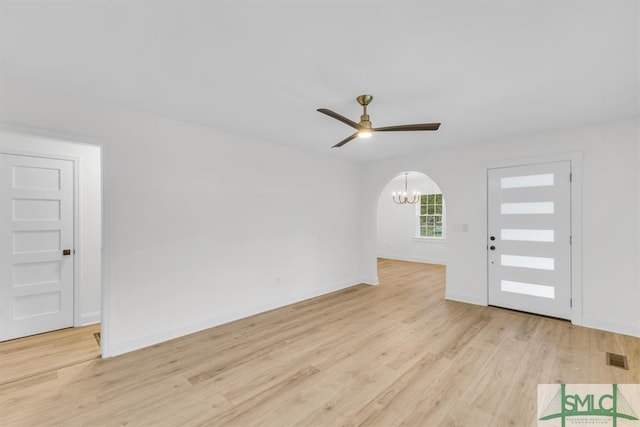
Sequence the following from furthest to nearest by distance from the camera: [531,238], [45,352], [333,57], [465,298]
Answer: [465,298], [531,238], [45,352], [333,57]

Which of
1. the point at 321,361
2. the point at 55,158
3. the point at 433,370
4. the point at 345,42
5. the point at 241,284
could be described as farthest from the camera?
the point at 241,284

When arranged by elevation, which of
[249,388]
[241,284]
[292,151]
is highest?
[292,151]

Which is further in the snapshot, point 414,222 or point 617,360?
point 414,222

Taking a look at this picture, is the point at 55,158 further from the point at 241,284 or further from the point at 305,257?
the point at 305,257

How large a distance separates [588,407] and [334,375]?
1899 millimetres

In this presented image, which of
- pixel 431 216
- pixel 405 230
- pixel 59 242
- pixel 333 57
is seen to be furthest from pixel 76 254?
pixel 431 216

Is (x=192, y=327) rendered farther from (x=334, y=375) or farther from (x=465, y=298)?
(x=465, y=298)

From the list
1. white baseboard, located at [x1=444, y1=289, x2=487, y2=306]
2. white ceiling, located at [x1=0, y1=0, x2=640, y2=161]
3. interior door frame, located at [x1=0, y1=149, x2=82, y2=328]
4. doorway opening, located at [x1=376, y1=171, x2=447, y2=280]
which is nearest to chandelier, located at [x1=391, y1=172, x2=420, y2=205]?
doorway opening, located at [x1=376, y1=171, x2=447, y2=280]

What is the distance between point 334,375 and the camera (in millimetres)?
2469

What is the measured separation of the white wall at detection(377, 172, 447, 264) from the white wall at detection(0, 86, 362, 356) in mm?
4418

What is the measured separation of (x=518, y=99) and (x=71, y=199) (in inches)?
209

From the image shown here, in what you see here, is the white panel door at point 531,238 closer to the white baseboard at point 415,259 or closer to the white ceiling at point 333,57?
the white ceiling at point 333,57

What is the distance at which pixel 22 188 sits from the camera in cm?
327

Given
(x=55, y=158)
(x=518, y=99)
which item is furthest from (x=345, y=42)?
(x=55, y=158)
